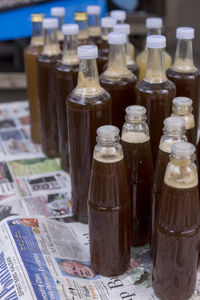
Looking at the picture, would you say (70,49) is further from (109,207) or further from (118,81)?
(109,207)

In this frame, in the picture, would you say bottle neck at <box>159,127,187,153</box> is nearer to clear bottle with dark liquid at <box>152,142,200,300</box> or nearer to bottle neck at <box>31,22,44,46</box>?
clear bottle with dark liquid at <box>152,142,200,300</box>

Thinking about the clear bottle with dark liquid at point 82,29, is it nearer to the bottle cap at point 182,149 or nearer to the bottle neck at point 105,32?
the bottle neck at point 105,32

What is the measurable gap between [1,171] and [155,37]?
1.95 feet

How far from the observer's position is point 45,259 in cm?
80

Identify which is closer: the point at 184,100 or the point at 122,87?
the point at 184,100

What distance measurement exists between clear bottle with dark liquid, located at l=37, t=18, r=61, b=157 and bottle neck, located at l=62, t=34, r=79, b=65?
11 cm

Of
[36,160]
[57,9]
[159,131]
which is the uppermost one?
[57,9]

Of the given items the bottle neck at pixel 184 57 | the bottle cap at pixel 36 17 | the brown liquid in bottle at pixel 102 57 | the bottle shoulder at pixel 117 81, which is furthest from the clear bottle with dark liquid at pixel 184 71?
the bottle cap at pixel 36 17

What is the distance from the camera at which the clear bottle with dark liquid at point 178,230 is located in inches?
24.9

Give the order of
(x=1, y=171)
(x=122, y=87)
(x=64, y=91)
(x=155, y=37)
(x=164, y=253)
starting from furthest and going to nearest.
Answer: (x=1, y=171), (x=64, y=91), (x=122, y=87), (x=155, y=37), (x=164, y=253)

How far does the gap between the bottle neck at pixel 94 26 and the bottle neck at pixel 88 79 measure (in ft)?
1.53

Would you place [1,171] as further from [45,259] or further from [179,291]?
[179,291]

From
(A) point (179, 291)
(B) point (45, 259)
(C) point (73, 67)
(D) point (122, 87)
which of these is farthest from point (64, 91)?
(A) point (179, 291)

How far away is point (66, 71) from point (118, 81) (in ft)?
0.52
